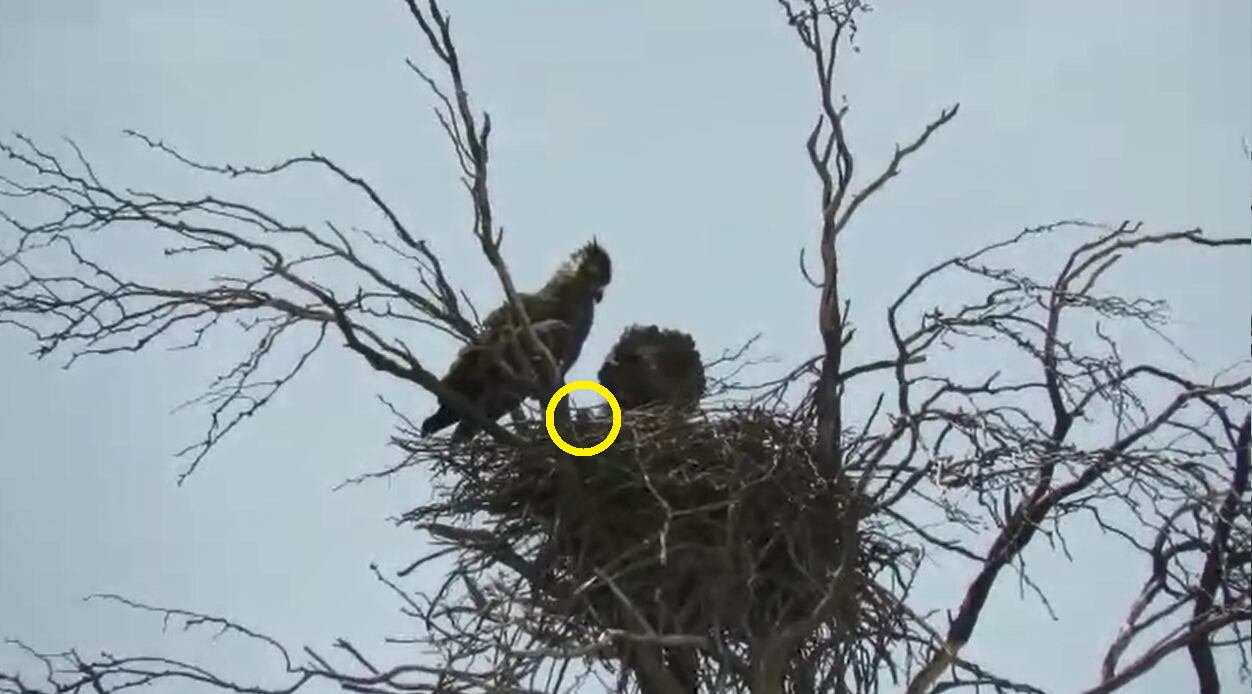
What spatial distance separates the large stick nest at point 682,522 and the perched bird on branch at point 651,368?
2.22 feet

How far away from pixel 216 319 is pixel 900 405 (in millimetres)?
1999

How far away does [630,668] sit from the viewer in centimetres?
637

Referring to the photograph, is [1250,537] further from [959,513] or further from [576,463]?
[576,463]

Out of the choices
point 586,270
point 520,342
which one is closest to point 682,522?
point 520,342

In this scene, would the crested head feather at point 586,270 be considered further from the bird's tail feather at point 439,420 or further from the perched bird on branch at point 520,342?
the bird's tail feather at point 439,420

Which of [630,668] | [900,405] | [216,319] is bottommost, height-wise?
[630,668]

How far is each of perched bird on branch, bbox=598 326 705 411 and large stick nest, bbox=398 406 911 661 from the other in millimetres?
678

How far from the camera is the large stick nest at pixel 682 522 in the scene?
627 cm

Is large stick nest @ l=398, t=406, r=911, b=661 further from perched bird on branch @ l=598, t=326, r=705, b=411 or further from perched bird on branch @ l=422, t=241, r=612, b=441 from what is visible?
perched bird on branch @ l=598, t=326, r=705, b=411

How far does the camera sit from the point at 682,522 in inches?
253

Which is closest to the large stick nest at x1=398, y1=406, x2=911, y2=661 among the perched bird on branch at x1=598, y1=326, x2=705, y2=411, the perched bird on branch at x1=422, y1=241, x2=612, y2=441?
the perched bird on branch at x1=422, y1=241, x2=612, y2=441

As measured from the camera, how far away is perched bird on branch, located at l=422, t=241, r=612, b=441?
663cm

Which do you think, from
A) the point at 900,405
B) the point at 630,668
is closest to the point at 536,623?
the point at 630,668

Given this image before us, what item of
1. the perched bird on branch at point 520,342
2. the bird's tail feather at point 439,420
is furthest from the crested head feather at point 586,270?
Answer: the bird's tail feather at point 439,420
